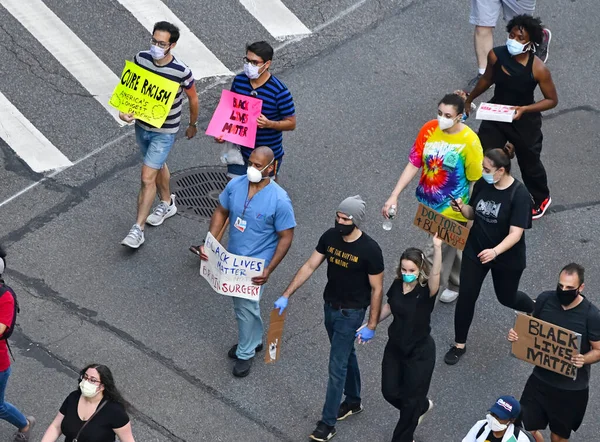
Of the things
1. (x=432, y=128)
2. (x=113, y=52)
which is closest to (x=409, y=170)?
(x=432, y=128)

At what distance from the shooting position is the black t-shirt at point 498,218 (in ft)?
28.4

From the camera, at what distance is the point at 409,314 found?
784cm

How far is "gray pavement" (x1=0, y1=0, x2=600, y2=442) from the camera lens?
347 inches

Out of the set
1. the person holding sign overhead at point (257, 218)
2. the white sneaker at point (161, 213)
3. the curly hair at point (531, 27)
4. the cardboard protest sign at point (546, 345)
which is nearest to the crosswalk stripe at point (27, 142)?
the white sneaker at point (161, 213)

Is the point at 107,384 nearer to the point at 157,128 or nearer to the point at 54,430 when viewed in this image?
the point at 54,430

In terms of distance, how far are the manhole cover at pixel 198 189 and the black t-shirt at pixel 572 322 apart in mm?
4162

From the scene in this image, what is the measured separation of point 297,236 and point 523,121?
96.3 inches

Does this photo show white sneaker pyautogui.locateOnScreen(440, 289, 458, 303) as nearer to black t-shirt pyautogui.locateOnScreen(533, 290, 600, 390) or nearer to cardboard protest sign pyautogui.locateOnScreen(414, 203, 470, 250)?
cardboard protest sign pyautogui.locateOnScreen(414, 203, 470, 250)

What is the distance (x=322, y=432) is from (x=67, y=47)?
6.64 meters

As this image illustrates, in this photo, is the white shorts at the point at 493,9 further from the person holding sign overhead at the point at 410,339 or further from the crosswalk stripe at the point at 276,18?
the person holding sign overhead at the point at 410,339

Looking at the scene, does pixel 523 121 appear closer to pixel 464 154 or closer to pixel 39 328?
pixel 464 154

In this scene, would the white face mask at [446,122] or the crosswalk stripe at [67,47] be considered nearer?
the white face mask at [446,122]

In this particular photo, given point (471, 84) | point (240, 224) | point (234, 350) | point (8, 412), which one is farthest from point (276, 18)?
point (8, 412)

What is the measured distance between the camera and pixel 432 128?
934 cm
